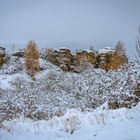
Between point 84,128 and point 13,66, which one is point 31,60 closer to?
point 13,66

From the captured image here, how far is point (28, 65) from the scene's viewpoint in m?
49.5

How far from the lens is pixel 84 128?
343 inches

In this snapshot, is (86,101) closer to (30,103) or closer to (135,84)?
(30,103)

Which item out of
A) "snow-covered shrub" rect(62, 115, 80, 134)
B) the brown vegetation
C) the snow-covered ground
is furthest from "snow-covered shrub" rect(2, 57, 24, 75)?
"snow-covered shrub" rect(62, 115, 80, 134)

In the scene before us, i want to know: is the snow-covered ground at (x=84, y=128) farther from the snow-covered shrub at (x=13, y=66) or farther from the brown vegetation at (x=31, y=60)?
the snow-covered shrub at (x=13, y=66)

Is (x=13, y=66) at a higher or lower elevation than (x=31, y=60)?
lower

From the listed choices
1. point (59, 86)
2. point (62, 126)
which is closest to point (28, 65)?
point (59, 86)

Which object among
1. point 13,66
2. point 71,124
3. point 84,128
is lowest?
point 13,66

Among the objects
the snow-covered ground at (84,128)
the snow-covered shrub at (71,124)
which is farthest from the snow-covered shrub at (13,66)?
the snow-covered shrub at (71,124)

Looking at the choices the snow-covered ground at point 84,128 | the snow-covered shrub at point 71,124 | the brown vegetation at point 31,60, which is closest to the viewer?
the snow-covered ground at point 84,128

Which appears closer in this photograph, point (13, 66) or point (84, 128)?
point (84, 128)

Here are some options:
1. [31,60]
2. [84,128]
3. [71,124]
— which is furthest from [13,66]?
[84,128]

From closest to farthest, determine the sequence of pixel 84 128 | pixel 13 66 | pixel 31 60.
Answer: pixel 84 128 < pixel 31 60 < pixel 13 66

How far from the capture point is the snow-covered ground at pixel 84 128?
7.74 m
